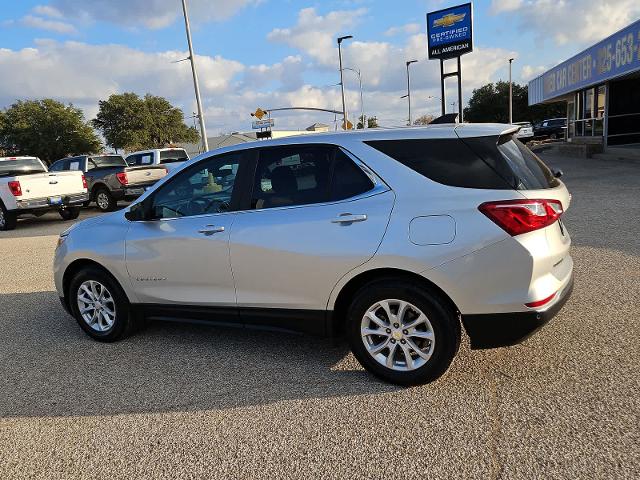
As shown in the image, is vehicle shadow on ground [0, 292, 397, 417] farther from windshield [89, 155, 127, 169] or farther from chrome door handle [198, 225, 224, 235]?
windshield [89, 155, 127, 169]

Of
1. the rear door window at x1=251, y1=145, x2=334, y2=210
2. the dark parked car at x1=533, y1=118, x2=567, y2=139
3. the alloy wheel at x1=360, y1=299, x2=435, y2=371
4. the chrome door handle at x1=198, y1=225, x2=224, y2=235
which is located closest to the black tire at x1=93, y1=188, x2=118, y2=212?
the chrome door handle at x1=198, y1=225, x2=224, y2=235

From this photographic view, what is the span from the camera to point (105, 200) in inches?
651

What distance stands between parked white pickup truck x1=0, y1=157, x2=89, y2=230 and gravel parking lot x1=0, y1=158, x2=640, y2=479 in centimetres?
945

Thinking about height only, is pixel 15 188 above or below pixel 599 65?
below

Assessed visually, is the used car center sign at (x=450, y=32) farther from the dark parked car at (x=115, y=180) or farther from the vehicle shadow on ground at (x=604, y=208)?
the dark parked car at (x=115, y=180)

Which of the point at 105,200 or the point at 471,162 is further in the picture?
the point at 105,200

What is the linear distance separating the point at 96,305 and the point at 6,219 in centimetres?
1077

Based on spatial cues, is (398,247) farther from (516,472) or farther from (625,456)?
(625,456)

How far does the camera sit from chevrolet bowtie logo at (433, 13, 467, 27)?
30.1 meters

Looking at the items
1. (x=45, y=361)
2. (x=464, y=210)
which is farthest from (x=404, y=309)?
(x=45, y=361)

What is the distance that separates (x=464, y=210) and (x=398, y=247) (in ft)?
1.54

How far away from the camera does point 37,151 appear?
165ft

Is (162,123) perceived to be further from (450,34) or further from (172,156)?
(172,156)

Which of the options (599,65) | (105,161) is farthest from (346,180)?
(599,65)
